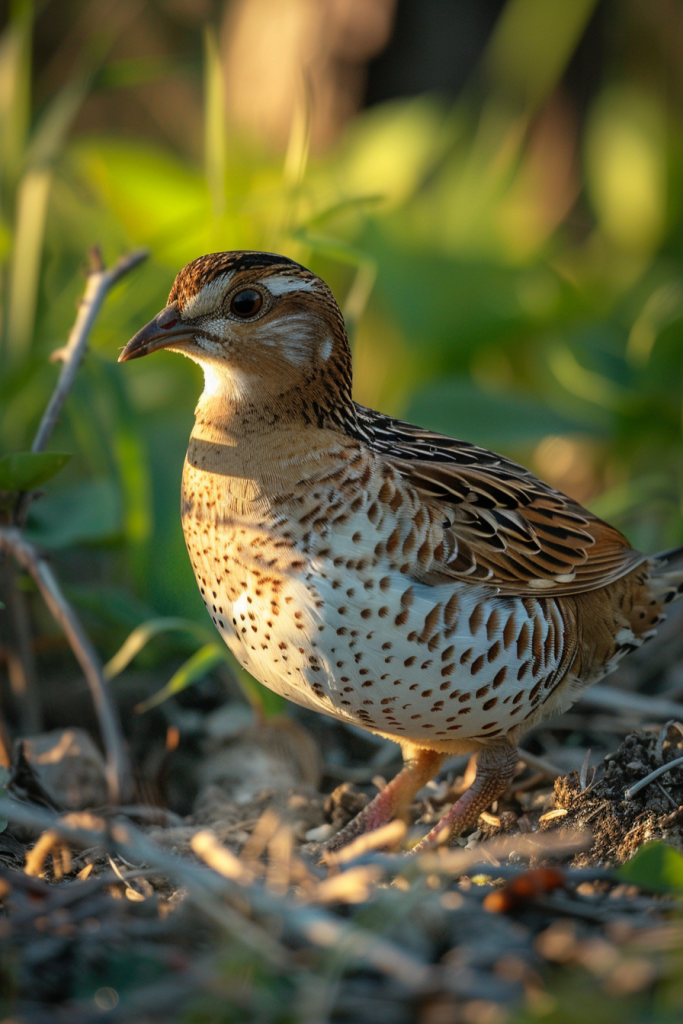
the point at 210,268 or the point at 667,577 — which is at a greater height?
the point at 210,268

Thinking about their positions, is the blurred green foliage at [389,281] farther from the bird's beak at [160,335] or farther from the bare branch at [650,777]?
the bare branch at [650,777]

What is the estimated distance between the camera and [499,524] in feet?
11.0

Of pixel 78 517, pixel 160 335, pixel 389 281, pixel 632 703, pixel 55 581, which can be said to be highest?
pixel 389 281

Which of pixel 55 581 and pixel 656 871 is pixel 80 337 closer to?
pixel 55 581

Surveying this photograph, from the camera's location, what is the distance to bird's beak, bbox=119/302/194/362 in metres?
3.09

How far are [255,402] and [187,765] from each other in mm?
1669

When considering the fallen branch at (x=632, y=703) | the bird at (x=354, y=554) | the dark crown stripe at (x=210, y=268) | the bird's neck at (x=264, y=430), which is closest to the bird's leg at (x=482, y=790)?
the bird at (x=354, y=554)

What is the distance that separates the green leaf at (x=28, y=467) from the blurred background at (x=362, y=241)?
77 centimetres

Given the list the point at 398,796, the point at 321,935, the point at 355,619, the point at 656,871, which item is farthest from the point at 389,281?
the point at 321,935

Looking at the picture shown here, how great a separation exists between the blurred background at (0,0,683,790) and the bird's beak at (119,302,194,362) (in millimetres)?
1189

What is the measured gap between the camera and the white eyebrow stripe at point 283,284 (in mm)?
3172

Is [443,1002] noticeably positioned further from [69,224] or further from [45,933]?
[69,224]

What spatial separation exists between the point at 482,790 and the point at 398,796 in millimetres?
291

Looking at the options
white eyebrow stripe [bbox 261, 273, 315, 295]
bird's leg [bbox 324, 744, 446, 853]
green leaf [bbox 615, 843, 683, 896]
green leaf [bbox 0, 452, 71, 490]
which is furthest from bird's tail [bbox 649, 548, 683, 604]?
green leaf [bbox 0, 452, 71, 490]
